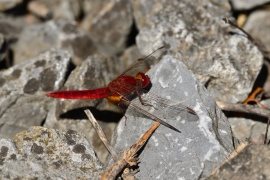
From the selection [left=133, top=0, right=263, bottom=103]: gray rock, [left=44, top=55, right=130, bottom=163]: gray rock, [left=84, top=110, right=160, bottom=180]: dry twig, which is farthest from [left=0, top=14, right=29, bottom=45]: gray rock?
[left=84, top=110, right=160, bottom=180]: dry twig

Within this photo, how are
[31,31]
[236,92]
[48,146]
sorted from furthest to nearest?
[31,31] < [236,92] < [48,146]

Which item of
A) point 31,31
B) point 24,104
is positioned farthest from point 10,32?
point 24,104

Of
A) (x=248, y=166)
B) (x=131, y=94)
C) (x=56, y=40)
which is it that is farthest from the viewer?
(x=56, y=40)

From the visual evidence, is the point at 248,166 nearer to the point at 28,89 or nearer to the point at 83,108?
the point at 83,108

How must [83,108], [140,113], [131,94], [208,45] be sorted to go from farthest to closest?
[208,45] → [83,108] → [131,94] → [140,113]

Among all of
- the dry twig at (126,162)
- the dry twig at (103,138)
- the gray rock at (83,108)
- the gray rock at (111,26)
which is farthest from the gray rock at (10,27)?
the dry twig at (126,162)

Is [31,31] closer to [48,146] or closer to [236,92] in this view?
[48,146]

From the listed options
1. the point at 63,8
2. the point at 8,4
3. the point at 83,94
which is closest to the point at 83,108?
the point at 83,94
